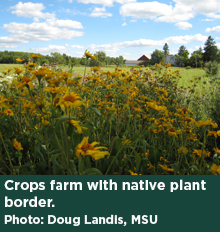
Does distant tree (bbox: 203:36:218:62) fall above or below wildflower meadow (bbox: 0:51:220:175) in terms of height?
above

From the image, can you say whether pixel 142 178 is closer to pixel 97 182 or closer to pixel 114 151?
pixel 97 182

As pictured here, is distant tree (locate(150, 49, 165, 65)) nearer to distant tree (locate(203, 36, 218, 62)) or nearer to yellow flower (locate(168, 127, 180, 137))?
distant tree (locate(203, 36, 218, 62))

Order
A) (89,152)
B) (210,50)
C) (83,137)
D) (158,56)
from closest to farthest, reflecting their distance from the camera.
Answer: (89,152)
(83,137)
(210,50)
(158,56)

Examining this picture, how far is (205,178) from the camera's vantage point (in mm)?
1258

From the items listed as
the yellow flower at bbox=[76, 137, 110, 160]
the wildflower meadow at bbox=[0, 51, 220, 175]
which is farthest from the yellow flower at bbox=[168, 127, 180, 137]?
the yellow flower at bbox=[76, 137, 110, 160]

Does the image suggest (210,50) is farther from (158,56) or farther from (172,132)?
(172,132)

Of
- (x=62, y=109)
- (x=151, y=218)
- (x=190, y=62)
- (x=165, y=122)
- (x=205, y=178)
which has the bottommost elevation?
(x=151, y=218)

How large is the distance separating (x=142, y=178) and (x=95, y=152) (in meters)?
0.48

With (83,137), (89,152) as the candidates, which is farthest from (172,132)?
(89,152)

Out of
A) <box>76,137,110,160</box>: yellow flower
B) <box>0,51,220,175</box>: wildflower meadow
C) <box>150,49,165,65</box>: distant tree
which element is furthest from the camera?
<box>150,49,165,65</box>: distant tree

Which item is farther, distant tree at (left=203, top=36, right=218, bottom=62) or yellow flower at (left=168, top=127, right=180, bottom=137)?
distant tree at (left=203, top=36, right=218, bottom=62)

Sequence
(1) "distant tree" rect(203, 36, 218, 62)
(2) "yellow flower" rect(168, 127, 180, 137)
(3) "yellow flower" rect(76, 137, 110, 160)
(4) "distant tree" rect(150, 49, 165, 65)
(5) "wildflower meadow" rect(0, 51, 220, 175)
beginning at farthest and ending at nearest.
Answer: (4) "distant tree" rect(150, 49, 165, 65), (1) "distant tree" rect(203, 36, 218, 62), (2) "yellow flower" rect(168, 127, 180, 137), (5) "wildflower meadow" rect(0, 51, 220, 175), (3) "yellow flower" rect(76, 137, 110, 160)

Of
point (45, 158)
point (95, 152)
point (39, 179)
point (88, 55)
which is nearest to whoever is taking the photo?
point (95, 152)

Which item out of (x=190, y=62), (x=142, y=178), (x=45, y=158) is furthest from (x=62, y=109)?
(x=190, y=62)
